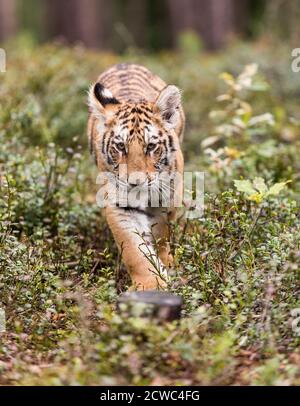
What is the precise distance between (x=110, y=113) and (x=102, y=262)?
1.23 m

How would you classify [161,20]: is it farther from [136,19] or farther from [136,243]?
[136,243]

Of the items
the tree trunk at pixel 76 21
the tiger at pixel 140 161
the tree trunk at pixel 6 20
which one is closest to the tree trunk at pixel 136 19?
the tree trunk at pixel 6 20

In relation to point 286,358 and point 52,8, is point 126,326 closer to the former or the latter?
point 286,358

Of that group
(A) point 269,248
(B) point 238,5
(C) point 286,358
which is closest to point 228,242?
(A) point 269,248

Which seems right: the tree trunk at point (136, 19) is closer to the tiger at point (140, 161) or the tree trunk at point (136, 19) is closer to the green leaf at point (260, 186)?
the tiger at point (140, 161)

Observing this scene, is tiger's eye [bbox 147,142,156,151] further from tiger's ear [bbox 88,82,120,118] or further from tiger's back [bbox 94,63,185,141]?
tiger's back [bbox 94,63,185,141]

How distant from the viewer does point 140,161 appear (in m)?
6.45

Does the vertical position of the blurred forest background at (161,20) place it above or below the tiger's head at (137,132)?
above

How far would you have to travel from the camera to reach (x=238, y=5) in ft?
100

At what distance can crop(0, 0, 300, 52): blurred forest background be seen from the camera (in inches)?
694

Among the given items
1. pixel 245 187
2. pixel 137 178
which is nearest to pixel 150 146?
pixel 137 178

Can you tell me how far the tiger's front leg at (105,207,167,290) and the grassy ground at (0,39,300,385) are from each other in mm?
187

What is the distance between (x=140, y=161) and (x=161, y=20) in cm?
2756

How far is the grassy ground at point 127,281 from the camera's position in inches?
182
